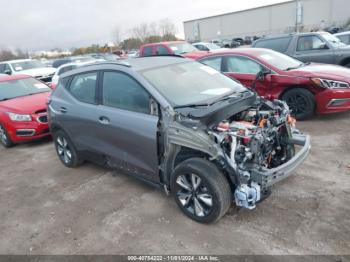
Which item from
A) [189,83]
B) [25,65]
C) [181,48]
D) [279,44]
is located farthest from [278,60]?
[25,65]

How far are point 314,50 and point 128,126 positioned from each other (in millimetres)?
7023

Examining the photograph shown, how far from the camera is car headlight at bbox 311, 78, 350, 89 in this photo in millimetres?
5672

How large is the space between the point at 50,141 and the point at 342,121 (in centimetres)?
618

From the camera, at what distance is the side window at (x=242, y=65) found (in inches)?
257

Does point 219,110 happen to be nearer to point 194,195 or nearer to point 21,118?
point 194,195

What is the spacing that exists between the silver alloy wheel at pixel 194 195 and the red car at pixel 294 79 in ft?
9.40

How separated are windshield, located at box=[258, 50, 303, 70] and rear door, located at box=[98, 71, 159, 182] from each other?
149 inches

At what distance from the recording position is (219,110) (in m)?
3.22

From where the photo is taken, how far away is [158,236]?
318 centimetres

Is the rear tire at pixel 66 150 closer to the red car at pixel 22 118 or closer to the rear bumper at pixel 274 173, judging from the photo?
the red car at pixel 22 118

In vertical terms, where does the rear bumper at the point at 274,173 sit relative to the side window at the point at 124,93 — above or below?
below

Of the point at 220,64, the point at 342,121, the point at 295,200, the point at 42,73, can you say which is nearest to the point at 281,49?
the point at 220,64

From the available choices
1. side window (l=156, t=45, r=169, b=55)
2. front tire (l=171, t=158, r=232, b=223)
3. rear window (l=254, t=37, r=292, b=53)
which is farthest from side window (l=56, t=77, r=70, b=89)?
side window (l=156, t=45, r=169, b=55)

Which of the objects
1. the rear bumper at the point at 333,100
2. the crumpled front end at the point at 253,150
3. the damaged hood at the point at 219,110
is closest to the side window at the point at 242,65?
the rear bumper at the point at 333,100
